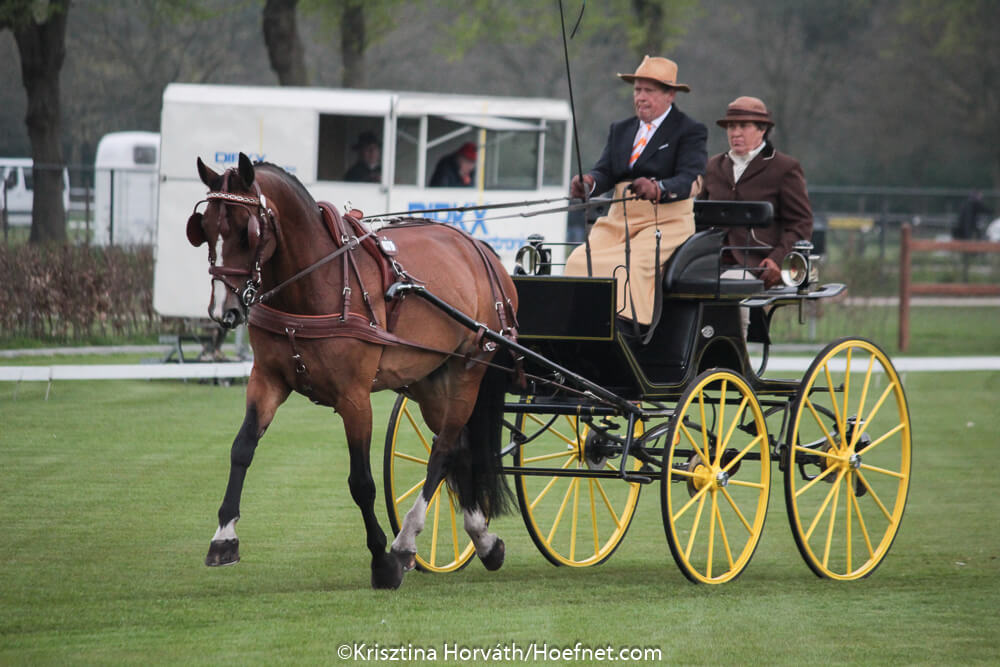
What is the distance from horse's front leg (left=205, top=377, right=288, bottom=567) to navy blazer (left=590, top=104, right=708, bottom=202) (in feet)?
7.49

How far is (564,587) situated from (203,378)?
856 cm

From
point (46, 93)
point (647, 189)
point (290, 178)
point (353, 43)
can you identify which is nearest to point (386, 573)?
point (290, 178)

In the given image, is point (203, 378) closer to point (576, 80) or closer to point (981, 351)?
point (981, 351)

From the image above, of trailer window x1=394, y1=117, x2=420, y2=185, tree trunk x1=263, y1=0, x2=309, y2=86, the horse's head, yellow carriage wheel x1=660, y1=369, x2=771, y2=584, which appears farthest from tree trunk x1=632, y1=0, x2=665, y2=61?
the horse's head

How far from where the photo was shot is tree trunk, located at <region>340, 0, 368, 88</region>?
24.8 meters

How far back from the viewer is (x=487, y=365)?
6.95 metres

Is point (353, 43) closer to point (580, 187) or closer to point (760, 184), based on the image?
point (760, 184)

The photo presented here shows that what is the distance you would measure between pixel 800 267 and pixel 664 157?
943 mm

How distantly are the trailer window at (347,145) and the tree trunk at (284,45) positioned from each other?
4473mm

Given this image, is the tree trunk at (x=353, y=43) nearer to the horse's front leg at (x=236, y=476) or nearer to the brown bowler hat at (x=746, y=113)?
the brown bowler hat at (x=746, y=113)

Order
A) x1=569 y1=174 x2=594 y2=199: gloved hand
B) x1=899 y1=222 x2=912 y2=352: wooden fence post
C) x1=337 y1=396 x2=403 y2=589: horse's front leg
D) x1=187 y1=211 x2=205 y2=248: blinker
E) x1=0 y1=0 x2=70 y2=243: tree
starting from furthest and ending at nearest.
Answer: x1=0 y1=0 x2=70 y2=243: tree, x1=899 y1=222 x2=912 y2=352: wooden fence post, x1=569 y1=174 x2=594 y2=199: gloved hand, x1=337 y1=396 x2=403 y2=589: horse's front leg, x1=187 y1=211 x2=205 y2=248: blinker

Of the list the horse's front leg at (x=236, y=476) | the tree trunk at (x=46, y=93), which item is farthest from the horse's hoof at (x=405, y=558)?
the tree trunk at (x=46, y=93)

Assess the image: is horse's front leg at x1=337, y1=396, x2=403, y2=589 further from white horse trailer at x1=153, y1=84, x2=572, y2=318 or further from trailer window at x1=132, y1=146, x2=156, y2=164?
trailer window at x1=132, y1=146, x2=156, y2=164

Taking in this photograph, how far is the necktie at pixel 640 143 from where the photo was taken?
742cm
